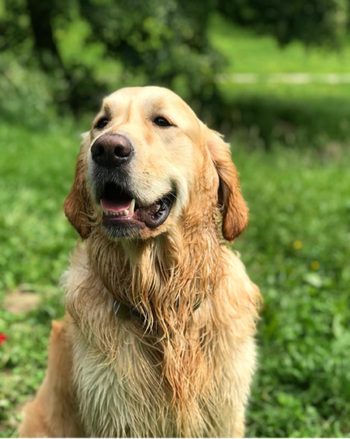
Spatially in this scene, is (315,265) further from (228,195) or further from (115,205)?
(115,205)

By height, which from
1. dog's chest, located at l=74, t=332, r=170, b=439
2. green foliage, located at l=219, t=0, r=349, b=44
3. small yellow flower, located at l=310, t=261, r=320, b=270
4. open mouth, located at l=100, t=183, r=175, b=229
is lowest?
small yellow flower, located at l=310, t=261, r=320, b=270

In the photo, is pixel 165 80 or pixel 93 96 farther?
pixel 93 96

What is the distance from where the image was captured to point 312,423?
3.41 meters

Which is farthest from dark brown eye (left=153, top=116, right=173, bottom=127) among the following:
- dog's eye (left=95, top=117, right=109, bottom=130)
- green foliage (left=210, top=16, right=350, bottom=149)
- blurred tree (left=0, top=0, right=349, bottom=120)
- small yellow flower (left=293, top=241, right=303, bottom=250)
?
blurred tree (left=0, top=0, right=349, bottom=120)

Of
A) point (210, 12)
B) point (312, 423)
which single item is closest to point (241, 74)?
point (210, 12)

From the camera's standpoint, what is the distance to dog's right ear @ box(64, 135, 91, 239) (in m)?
2.84

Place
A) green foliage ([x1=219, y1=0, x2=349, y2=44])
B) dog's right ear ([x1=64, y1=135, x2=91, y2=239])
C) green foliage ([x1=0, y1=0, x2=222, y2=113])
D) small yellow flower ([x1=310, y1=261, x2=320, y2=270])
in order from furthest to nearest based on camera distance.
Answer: green foliage ([x1=219, y1=0, x2=349, y2=44]) < green foliage ([x1=0, y1=0, x2=222, y2=113]) < small yellow flower ([x1=310, y1=261, x2=320, y2=270]) < dog's right ear ([x1=64, y1=135, x2=91, y2=239])

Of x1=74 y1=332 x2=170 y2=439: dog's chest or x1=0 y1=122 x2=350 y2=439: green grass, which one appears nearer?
x1=74 y1=332 x2=170 y2=439: dog's chest

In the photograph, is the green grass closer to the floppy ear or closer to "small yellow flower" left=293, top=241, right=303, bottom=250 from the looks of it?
"small yellow flower" left=293, top=241, right=303, bottom=250

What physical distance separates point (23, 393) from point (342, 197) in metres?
4.08

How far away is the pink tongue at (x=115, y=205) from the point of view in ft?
8.29

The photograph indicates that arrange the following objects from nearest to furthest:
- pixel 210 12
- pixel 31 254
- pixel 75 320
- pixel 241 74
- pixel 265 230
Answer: pixel 75 320, pixel 31 254, pixel 265 230, pixel 210 12, pixel 241 74

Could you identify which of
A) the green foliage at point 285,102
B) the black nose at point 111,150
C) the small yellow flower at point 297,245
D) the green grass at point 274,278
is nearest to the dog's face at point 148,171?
the black nose at point 111,150

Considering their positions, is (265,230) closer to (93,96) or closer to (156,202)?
(156,202)
